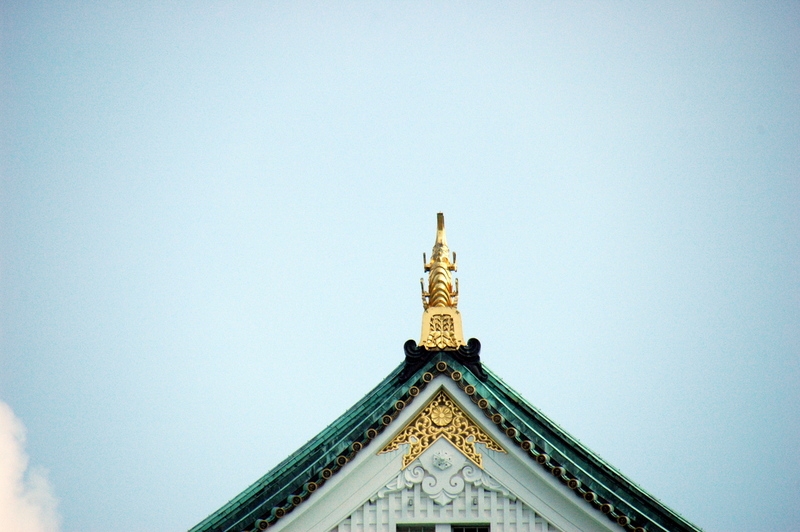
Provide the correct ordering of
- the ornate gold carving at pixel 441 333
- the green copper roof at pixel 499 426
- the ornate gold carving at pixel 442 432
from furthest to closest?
the ornate gold carving at pixel 441 333 < the ornate gold carving at pixel 442 432 < the green copper roof at pixel 499 426

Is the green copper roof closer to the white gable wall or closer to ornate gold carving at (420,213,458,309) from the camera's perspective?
the white gable wall

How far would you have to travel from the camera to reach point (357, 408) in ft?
49.7

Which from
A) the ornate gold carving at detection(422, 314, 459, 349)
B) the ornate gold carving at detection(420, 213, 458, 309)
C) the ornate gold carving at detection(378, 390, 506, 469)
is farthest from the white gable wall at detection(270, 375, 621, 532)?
the ornate gold carving at detection(420, 213, 458, 309)

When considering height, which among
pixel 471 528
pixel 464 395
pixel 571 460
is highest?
pixel 464 395

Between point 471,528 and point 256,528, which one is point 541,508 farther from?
point 256,528

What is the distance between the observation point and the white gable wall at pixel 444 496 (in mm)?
13797

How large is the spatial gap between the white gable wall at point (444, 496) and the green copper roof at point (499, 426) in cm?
15

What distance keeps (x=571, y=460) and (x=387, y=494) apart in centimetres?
274

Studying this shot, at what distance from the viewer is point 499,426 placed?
1407 centimetres

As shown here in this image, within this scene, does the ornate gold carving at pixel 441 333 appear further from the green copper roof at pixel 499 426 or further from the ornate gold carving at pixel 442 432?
the ornate gold carving at pixel 442 432

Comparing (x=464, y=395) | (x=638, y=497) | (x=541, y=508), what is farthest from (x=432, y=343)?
(x=638, y=497)

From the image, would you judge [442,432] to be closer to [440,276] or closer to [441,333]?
[441,333]

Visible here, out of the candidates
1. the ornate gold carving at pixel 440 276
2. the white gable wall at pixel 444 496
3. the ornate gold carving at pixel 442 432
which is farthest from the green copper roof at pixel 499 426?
the ornate gold carving at pixel 440 276

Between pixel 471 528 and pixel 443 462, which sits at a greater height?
pixel 443 462
